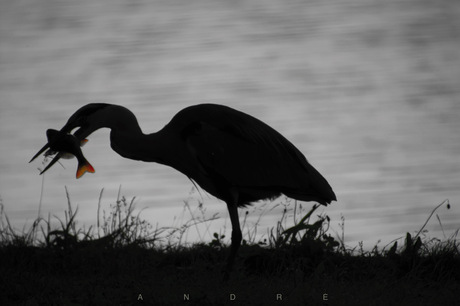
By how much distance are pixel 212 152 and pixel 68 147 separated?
94 centimetres

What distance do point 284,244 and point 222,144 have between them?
854mm

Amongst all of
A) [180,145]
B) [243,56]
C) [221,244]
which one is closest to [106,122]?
[180,145]

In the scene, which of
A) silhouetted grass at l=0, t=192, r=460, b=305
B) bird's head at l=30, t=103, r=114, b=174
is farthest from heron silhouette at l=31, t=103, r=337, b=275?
silhouetted grass at l=0, t=192, r=460, b=305

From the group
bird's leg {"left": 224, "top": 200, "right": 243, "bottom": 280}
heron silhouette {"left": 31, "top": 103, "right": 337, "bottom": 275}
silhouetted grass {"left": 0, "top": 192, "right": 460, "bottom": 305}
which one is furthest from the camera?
heron silhouette {"left": 31, "top": 103, "right": 337, "bottom": 275}

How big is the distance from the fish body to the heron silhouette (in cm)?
7

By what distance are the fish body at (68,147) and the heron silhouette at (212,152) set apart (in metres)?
0.07

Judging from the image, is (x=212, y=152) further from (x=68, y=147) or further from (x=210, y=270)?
(x=68, y=147)

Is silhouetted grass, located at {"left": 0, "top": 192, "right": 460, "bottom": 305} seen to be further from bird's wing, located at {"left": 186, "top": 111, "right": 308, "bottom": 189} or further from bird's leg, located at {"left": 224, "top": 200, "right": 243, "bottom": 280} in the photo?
bird's wing, located at {"left": 186, "top": 111, "right": 308, "bottom": 189}

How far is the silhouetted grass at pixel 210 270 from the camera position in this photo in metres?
4.97

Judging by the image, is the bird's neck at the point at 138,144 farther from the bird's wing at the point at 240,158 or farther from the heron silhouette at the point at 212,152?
the bird's wing at the point at 240,158

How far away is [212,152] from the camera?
19.5ft

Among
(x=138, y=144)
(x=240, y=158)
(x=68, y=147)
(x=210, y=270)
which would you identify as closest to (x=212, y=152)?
(x=240, y=158)

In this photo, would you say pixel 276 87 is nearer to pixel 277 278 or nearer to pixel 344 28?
pixel 344 28

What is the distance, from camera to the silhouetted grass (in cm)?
497
